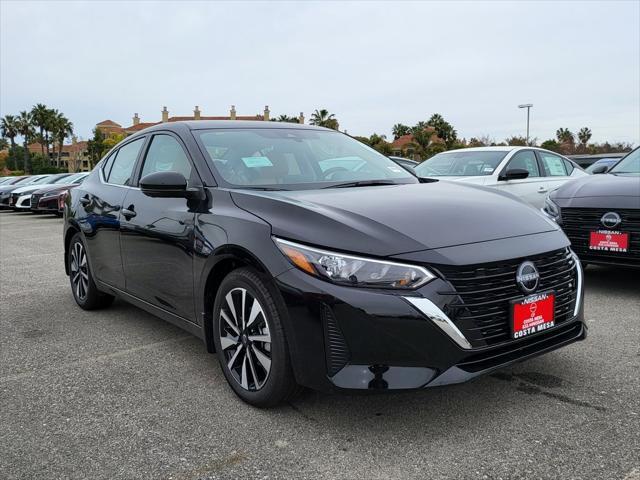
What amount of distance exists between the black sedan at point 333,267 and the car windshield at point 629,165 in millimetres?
3260

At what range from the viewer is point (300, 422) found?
2764mm

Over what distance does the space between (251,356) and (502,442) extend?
1239mm

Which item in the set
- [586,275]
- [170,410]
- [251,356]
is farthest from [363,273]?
[586,275]

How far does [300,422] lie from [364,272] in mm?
847

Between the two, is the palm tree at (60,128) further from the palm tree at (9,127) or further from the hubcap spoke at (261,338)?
the hubcap spoke at (261,338)

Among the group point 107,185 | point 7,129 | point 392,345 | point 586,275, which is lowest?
point 586,275

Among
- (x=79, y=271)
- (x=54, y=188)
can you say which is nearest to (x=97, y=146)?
(x=54, y=188)

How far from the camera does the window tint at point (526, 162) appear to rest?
8.31 meters

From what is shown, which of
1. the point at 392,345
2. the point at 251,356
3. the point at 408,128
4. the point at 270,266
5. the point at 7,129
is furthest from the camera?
the point at 408,128

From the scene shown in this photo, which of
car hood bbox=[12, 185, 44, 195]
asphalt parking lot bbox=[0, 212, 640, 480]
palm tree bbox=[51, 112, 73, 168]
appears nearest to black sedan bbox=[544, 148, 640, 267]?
asphalt parking lot bbox=[0, 212, 640, 480]

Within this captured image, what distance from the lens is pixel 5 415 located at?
9.57 ft

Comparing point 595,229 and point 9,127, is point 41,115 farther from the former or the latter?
point 595,229

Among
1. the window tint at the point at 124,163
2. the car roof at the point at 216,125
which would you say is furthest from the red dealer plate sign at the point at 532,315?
the window tint at the point at 124,163

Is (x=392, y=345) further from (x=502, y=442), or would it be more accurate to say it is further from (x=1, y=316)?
(x=1, y=316)
